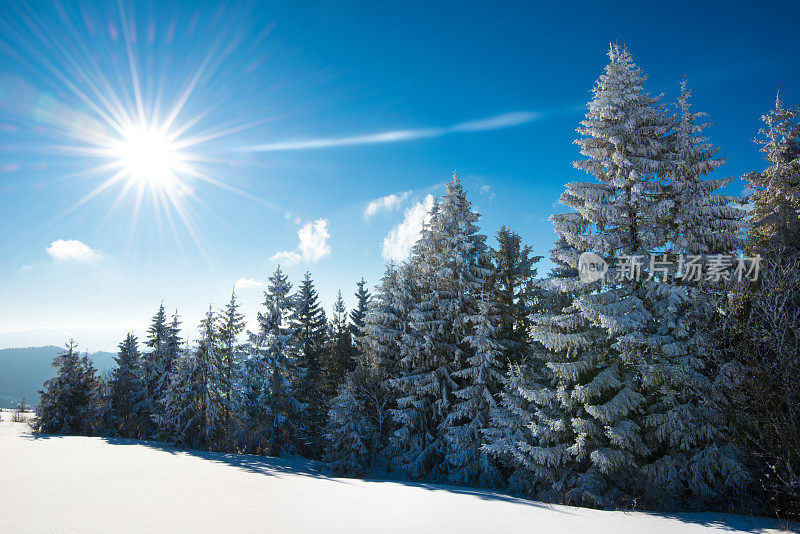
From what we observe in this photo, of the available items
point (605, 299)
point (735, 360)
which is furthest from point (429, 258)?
point (735, 360)

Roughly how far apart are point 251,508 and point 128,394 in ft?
116

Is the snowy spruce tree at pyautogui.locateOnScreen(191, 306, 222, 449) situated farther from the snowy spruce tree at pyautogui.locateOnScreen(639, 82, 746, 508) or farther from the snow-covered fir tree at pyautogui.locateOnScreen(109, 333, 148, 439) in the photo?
the snowy spruce tree at pyautogui.locateOnScreen(639, 82, 746, 508)

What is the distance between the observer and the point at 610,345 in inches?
523

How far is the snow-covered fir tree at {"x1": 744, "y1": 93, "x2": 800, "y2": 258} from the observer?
1277 centimetres

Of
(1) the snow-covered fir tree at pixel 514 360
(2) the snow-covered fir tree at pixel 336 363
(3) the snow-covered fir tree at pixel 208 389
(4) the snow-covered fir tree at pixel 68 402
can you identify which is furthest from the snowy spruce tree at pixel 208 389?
(1) the snow-covered fir tree at pixel 514 360

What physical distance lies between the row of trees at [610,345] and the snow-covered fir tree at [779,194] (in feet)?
0.19

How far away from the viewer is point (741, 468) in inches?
400

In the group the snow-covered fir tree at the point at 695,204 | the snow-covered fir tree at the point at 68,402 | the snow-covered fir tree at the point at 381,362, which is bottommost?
the snow-covered fir tree at the point at 68,402

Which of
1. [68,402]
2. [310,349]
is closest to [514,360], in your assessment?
[310,349]

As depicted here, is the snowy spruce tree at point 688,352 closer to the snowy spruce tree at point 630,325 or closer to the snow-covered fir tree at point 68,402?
the snowy spruce tree at point 630,325

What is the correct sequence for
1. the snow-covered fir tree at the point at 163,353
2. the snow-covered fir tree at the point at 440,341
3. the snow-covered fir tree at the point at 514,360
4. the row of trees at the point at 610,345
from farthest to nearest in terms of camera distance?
1. the snow-covered fir tree at the point at 163,353
2. the snow-covered fir tree at the point at 440,341
3. the snow-covered fir tree at the point at 514,360
4. the row of trees at the point at 610,345

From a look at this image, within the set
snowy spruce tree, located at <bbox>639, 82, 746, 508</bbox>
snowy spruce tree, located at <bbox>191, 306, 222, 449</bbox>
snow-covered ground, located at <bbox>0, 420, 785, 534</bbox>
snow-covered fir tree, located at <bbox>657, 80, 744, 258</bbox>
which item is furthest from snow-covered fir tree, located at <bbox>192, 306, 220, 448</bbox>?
snow-covered fir tree, located at <bbox>657, 80, 744, 258</bbox>

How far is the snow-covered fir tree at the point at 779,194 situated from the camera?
41.9 feet

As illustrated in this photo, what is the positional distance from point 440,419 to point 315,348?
17462 millimetres
